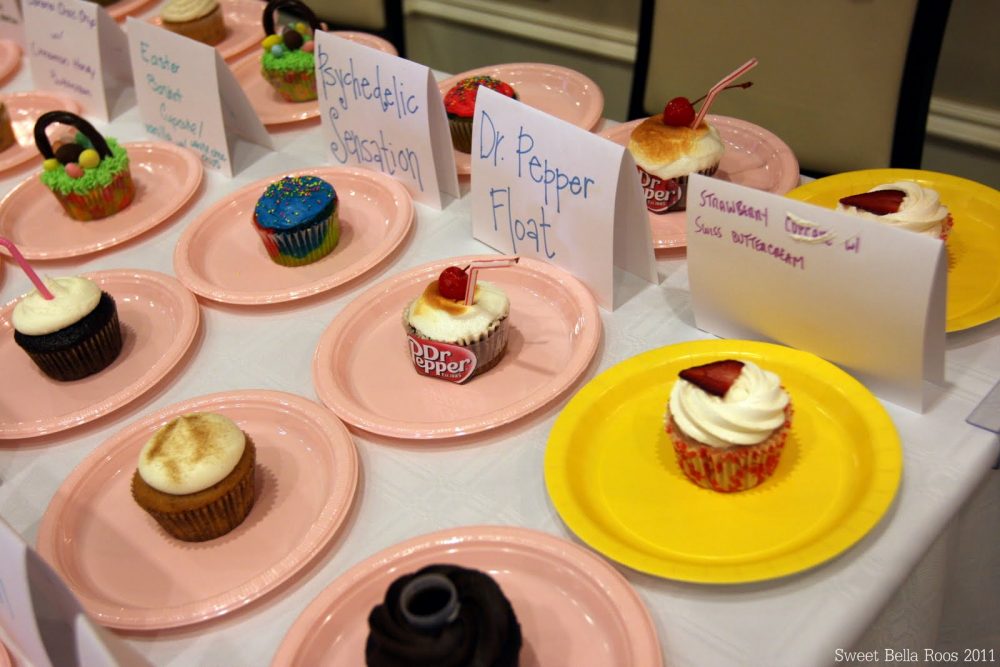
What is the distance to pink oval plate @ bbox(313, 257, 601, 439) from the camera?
1296mm

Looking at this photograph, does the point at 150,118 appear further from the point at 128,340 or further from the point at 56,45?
the point at 128,340

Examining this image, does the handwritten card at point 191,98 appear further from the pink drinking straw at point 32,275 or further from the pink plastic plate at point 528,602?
the pink plastic plate at point 528,602

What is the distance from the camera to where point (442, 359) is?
1.36 m

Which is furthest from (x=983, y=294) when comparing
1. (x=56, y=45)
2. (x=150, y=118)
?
(x=56, y=45)

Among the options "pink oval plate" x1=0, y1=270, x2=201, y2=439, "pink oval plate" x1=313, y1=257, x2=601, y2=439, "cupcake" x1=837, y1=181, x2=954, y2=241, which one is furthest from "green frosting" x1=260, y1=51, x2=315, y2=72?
"cupcake" x1=837, y1=181, x2=954, y2=241

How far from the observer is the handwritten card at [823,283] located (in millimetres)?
1104

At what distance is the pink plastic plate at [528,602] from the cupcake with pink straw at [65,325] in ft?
2.24

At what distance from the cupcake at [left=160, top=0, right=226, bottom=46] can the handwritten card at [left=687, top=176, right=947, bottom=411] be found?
1658 mm

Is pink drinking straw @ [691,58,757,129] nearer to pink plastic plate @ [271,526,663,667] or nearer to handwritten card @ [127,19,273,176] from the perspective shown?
pink plastic plate @ [271,526,663,667]

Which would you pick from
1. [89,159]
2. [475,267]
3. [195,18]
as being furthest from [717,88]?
[195,18]

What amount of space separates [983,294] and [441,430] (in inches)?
32.1

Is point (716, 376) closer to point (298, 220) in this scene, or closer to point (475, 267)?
point (475, 267)

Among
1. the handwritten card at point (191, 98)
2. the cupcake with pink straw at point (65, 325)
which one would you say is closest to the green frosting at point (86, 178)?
the handwritten card at point (191, 98)

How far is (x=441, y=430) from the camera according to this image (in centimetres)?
126
